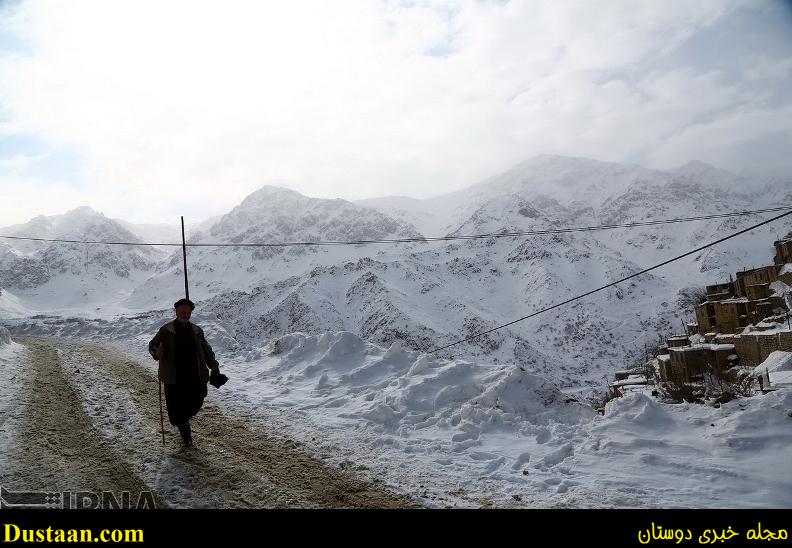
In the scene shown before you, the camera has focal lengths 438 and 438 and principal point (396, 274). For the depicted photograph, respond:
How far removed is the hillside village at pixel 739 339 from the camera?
109 feet

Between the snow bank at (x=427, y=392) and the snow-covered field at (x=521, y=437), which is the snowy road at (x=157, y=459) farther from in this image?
the snow bank at (x=427, y=392)

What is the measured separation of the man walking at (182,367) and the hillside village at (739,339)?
22.8m

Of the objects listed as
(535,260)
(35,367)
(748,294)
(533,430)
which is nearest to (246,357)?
(35,367)

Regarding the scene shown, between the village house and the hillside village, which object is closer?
the hillside village

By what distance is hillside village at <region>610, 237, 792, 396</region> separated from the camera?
3331 cm

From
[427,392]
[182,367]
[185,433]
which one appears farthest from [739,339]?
[182,367]

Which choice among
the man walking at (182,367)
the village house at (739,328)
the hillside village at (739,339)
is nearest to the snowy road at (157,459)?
the man walking at (182,367)

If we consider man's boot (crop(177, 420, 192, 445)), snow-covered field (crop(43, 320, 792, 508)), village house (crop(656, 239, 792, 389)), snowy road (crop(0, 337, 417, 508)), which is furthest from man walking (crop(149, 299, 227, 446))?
village house (crop(656, 239, 792, 389))

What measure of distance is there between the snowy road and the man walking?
516mm

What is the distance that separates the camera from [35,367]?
12344 millimetres

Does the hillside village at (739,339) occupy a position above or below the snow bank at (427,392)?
below

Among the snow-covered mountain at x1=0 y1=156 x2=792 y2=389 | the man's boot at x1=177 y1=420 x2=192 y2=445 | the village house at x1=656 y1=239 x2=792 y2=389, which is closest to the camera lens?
the man's boot at x1=177 y1=420 x2=192 y2=445

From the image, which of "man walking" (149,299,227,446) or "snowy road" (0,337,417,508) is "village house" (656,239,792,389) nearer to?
"snowy road" (0,337,417,508)

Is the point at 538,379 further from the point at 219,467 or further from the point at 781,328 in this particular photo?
the point at 781,328
